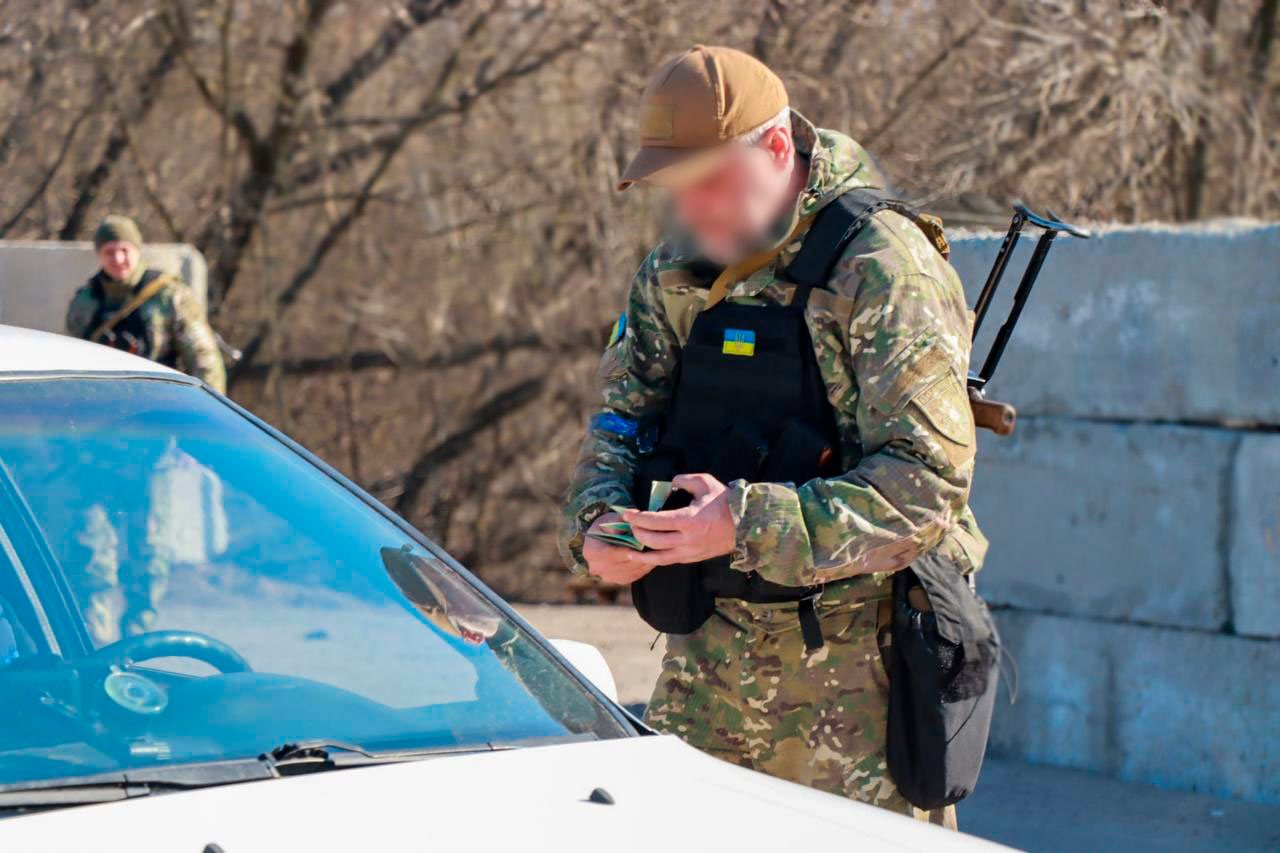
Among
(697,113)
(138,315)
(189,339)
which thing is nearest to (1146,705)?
(697,113)

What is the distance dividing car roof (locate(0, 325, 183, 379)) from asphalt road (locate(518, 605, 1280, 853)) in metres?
2.83

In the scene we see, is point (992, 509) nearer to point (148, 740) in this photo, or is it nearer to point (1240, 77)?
point (148, 740)

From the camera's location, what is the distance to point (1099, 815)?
4523 millimetres

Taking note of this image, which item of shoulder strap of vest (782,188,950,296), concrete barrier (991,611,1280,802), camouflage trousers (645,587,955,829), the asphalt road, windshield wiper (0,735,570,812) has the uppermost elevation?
shoulder strap of vest (782,188,950,296)

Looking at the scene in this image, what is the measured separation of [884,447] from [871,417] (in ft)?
0.18

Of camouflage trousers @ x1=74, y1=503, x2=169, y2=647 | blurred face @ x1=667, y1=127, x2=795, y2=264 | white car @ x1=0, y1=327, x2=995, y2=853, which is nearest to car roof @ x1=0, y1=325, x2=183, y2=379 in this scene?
white car @ x1=0, y1=327, x2=995, y2=853

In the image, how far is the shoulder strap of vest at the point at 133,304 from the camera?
7.46 meters

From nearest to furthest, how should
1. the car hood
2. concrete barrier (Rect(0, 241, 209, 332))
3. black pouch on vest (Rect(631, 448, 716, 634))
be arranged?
the car hood < black pouch on vest (Rect(631, 448, 716, 634)) < concrete barrier (Rect(0, 241, 209, 332))

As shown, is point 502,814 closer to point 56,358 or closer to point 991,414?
point 56,358

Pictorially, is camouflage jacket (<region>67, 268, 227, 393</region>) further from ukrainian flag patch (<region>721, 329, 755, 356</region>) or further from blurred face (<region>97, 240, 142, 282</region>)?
ukrainian flag patch (<region>721, 329, 755, 356</region>)

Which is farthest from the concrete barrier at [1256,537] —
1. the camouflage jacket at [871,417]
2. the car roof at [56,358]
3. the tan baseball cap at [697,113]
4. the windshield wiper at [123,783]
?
the windshield wiper at [123,783]

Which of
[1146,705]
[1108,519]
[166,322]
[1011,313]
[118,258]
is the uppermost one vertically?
[1011,313]

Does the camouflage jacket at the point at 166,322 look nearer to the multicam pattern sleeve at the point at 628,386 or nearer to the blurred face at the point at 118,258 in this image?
the blurred face at the point at 118,258

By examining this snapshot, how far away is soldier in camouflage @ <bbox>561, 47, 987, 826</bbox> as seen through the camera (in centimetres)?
239
